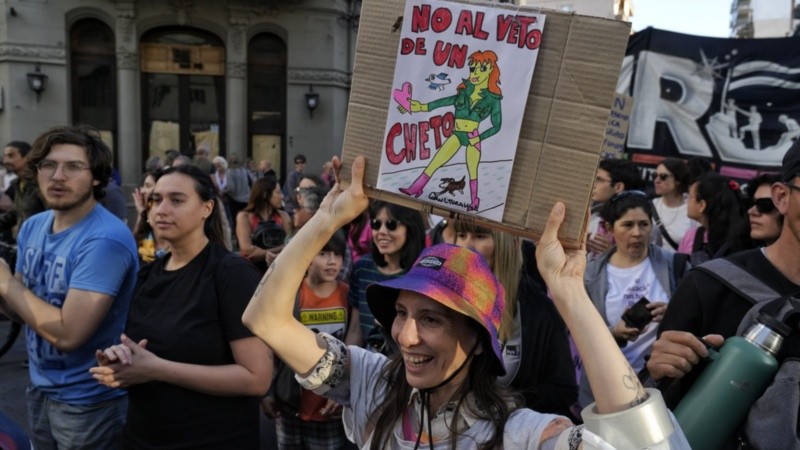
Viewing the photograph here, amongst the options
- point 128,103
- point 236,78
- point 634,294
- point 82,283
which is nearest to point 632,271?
point 634,294

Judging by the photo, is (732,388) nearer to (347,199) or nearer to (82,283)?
(347,199)

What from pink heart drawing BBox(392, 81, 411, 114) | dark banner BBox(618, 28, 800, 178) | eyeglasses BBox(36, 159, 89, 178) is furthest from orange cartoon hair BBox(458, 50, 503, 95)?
dark banner BBox(618, 28, 800, 178)

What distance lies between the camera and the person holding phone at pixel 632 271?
3653 millimetres

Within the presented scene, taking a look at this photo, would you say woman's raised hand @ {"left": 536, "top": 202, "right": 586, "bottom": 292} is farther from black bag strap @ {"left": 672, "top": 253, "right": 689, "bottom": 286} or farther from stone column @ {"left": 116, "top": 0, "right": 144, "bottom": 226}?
stone column @ {"left": 116, "top": 0, "right": 144, "bottom": 226}

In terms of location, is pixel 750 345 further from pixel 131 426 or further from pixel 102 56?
pixel 102 56

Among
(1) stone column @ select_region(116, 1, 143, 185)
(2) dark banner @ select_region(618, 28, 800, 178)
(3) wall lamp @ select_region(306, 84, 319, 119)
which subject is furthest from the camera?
(3) wall lamp @ select_region(306, 84, 319, 119)

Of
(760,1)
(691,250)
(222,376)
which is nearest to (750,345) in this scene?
(222,376)

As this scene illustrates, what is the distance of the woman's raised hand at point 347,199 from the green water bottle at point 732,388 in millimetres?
1016

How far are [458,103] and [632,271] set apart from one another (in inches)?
102

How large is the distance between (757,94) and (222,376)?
22.1 ft

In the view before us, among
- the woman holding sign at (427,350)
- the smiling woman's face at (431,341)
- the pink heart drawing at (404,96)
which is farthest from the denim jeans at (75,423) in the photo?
the pink heart drawing at (404,96)

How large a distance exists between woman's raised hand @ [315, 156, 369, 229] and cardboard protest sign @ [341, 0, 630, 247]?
0.02 metres

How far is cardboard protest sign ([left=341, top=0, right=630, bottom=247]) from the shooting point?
152 centimetres

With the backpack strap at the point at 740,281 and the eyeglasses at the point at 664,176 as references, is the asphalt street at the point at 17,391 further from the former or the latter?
the eyeglasses at the point at 664,176
